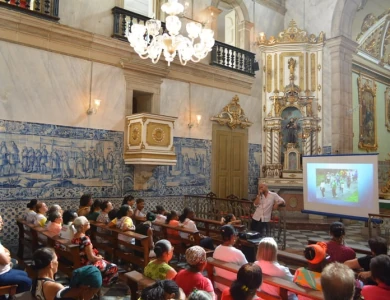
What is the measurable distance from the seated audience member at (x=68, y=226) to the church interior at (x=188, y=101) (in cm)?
284

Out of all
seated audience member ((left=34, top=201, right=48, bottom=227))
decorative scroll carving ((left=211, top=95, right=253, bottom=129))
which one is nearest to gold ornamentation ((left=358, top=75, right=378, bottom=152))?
decorative scroll carving ((left=211, top=95, right=253, bottom=129))

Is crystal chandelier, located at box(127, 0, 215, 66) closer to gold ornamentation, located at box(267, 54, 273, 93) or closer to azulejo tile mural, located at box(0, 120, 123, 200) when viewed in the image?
azulejo tile mural, located at box(0, 120, 123, 200)

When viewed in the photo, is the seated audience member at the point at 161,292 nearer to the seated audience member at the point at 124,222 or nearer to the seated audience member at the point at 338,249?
the seated audience member at the point at 338,249

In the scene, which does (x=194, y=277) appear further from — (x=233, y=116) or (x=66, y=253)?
(x=233, y=116)

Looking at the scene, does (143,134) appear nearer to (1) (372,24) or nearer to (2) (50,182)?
(2) (50,182)

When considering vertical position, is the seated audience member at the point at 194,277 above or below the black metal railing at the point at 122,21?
below

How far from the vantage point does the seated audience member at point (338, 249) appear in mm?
3844

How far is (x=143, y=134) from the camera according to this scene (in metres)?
8.23

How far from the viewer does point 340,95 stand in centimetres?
1163

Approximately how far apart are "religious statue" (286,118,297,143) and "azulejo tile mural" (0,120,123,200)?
6.16 meters

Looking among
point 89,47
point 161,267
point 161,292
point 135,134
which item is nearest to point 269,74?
point 135,134

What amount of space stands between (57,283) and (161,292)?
1.20 meters

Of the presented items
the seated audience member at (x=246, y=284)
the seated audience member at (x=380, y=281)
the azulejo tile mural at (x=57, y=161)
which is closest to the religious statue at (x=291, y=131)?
the azulejo tile mural at (x=57, y=161)

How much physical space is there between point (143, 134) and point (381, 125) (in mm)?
11371
